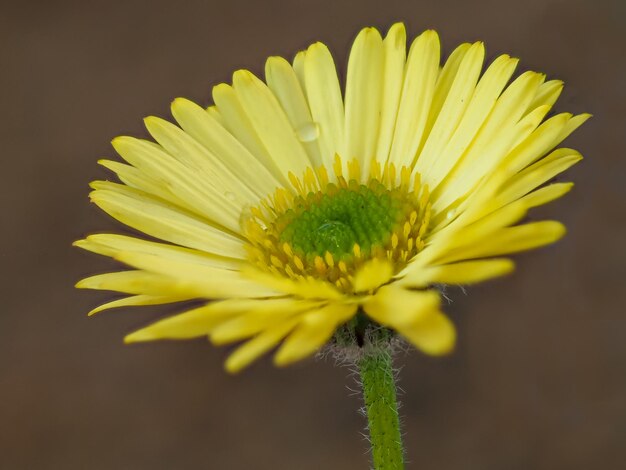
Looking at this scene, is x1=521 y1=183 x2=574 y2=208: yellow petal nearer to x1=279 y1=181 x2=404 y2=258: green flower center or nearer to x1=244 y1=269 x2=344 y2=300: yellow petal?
x1=244 y1=269 x2=344 y2=300: yellow petal

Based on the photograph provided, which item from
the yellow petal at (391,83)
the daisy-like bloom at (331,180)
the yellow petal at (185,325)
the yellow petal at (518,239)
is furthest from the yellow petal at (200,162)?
the yellow petal at (518,239)

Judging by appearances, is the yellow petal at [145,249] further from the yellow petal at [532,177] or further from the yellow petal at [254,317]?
the yellow petal at [532,177]

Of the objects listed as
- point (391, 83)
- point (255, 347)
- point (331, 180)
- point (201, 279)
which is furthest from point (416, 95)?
point (255, 347)

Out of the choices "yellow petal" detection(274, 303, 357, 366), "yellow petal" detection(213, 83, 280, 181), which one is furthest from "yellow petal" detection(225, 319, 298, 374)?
"yellow petal" detection(213, 83, 280, 181)

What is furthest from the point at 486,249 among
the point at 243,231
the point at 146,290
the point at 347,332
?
the point at 243,231

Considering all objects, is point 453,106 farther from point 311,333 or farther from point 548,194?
point 311,333

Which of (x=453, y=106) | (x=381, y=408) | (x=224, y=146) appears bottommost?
(x=381, y=408)
